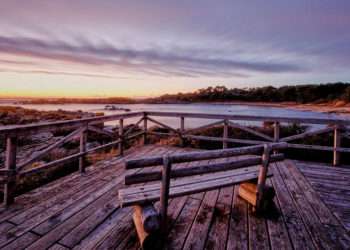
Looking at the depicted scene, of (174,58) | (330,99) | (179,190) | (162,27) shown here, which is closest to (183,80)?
(174,58)

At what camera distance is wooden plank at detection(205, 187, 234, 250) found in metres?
1.60

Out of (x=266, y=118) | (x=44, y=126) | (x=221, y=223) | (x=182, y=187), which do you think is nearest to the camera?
(x=182, y=187)

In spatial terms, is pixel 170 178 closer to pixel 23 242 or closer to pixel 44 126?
pixel 23 242

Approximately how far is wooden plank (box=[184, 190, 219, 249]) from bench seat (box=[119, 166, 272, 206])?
38 cm

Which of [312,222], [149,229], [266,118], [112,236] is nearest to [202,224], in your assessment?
[149,229]

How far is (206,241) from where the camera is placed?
63.9 inches

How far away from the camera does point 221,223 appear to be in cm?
191

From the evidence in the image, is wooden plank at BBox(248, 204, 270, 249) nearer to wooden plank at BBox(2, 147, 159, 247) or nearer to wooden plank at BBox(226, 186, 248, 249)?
wooden plank at BBox(226, 186, 248, 249)

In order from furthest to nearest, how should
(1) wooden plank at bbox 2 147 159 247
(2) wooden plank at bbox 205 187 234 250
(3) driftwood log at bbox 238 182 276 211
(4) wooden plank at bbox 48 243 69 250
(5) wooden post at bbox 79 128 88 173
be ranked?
(5) wooden post at bbox 79 128 88 173 → (3) driftwood log at bbox 238 182 276 211 → (1) wooden plank at bbox 2 147 159 247 → (2) wooden plank at bbox 205 187 234 250 → (4) wooden plank at bbox 48 243 69 250

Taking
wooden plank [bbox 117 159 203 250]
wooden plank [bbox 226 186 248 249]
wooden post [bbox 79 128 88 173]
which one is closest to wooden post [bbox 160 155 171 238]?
wooden plank [bbox 117 159 203 250]

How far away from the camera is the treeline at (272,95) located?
2934cm

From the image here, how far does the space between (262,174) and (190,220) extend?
3.04 ft

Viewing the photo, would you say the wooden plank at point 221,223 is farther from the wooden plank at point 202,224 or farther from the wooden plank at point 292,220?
the wooden plank at point 292,220

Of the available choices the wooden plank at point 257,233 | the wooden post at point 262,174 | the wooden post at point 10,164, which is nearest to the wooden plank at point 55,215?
the wooden post at point 10,164
